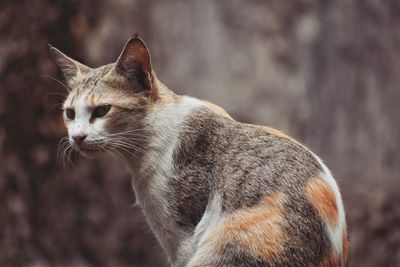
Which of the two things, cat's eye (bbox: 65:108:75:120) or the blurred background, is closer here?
cat's eye (bbox: 65:108:75:120)

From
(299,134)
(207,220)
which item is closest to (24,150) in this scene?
(299,134)

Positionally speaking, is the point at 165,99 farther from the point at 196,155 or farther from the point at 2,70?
the point at 2,70

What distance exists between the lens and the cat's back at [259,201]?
2.72m

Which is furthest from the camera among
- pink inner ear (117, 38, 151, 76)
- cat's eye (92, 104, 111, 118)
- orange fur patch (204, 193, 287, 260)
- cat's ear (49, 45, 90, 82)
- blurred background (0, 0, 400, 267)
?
blurred background (0, 0, 400, 267)

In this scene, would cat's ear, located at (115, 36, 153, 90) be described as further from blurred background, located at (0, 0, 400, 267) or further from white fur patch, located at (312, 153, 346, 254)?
blurred background, located at (0, 0, 400, 267)

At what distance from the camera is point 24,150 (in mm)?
5039

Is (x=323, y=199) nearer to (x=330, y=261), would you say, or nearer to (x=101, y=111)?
(x=330, y=261)

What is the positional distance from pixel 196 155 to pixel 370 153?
2.41m

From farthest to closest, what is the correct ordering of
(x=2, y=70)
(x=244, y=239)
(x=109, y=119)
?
(x=2, y=70)
(x=109, y=119)
(x=244, y=239)

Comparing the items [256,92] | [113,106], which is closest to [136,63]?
[113,106]

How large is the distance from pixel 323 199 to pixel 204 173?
0.47m

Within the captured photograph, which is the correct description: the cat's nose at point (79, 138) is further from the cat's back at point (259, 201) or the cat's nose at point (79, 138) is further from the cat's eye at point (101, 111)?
the cat's back at point (259, 201)

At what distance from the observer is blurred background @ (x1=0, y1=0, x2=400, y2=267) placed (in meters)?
5.08

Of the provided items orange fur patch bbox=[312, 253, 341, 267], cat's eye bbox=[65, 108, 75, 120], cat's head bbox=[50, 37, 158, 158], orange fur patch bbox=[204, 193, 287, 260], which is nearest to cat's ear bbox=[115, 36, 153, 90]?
cat's head bbox=[50, 37, 158, 158]
